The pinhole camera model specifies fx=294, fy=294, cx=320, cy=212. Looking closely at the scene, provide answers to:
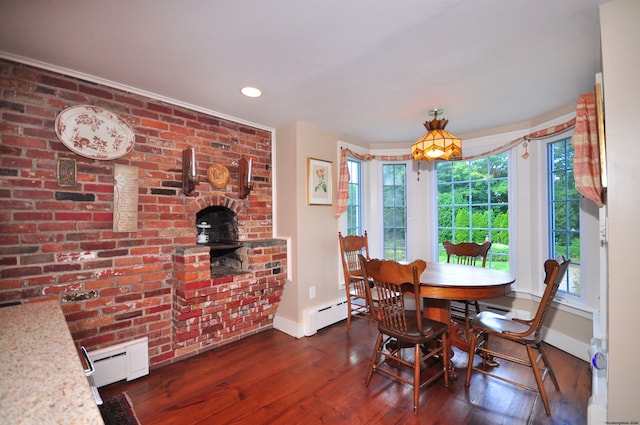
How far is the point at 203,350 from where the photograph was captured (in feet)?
8.73

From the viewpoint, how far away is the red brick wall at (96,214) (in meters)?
1.84

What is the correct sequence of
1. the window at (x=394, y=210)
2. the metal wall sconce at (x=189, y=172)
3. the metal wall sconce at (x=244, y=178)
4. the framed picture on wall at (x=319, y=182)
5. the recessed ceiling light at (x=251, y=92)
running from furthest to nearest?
1. the window at (x=394, y=210)
2. the framed picture on wall at (x=319, y=182)
3. the metal wall sconce at (x=244, y=178)
4. the metal wall sconce at (x=189, y=172)
5. the recessed ceiling light at (x=251, y=92)

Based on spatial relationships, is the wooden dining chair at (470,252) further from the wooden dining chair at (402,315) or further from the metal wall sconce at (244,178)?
the metal wall sconce at (244,178)

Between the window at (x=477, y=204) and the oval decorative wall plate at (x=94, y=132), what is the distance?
3484 millimetres

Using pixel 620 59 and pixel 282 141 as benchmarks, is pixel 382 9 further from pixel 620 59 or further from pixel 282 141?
pixel 282 141

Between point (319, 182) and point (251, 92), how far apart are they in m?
1.26

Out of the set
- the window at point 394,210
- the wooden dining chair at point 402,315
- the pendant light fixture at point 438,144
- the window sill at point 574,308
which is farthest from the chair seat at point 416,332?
the window at point 394,210

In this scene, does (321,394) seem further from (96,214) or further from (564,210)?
(564,210)

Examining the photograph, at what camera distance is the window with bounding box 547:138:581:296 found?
2723 millimetres

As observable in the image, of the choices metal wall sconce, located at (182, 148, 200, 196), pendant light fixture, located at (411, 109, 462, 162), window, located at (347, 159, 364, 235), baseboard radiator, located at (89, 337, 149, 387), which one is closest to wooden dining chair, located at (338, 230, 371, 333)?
window, located at (347, 159, 364, 235)

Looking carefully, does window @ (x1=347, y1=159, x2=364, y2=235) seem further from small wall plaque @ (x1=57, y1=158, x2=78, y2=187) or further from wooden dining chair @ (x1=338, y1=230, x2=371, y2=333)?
small wall plaque @ (x1=57, y1=158, x2=78, y2=187)

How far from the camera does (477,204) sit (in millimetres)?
3568

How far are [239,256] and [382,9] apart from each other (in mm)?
2354

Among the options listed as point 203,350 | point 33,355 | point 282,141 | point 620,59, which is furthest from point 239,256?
point 620,59
